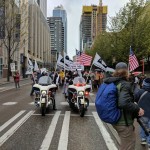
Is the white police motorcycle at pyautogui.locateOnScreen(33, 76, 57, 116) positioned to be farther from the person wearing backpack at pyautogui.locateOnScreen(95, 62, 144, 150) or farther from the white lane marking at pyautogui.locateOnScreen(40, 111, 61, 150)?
the person wearing backpack at pyautogui.locateOnScreen(95, 62, 144, 150)

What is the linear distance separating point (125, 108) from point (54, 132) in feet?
16.1

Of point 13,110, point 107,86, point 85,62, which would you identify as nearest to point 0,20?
point 85,62

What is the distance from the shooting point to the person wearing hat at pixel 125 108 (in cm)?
519

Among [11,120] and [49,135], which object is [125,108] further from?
[11,120]

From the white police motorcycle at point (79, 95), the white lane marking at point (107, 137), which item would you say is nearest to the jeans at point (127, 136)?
the white lane marking at point (107, 137)

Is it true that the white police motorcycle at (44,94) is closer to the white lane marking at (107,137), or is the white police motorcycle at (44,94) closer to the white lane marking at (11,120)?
the white lane marking at (11,120)

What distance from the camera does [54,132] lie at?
9.82 m

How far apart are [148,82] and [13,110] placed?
851 centimetres

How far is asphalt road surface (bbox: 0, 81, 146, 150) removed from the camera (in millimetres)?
8156

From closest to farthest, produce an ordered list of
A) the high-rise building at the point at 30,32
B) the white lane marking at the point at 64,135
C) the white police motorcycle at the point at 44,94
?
the white lane marking at the point at 64,135, the white police motorcycle at the point at 44,94, the high-rise building at the point at 30,32

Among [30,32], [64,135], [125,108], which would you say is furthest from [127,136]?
[30,32]

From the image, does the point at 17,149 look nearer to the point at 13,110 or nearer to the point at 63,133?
the point at 63,133

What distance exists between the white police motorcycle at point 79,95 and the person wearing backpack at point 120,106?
769cm

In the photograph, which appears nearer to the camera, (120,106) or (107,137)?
(120,106)
